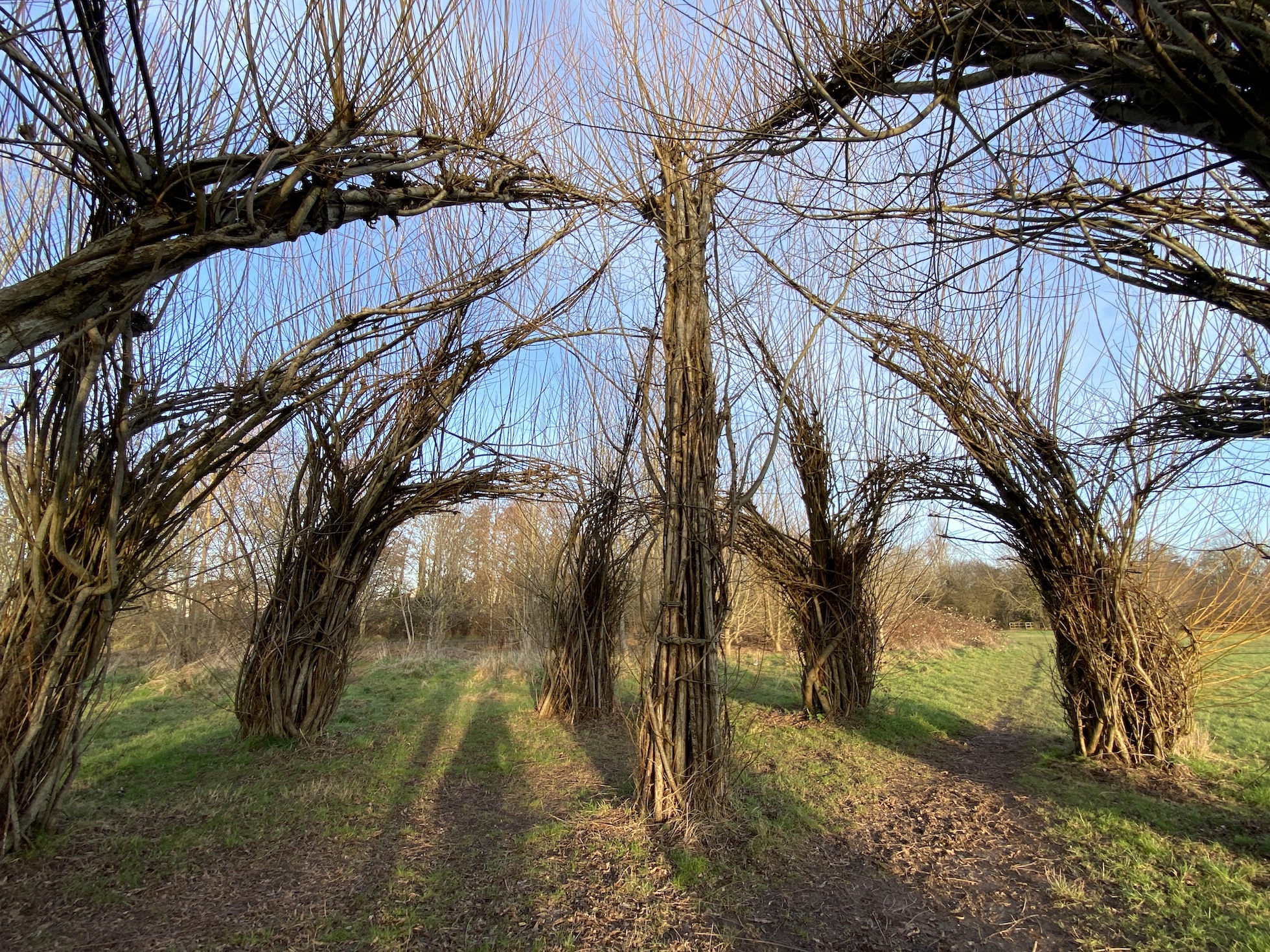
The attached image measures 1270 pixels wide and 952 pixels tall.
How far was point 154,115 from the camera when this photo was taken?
6.75 feet

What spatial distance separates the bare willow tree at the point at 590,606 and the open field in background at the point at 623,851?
2.25ft

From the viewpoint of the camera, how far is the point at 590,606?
636cm

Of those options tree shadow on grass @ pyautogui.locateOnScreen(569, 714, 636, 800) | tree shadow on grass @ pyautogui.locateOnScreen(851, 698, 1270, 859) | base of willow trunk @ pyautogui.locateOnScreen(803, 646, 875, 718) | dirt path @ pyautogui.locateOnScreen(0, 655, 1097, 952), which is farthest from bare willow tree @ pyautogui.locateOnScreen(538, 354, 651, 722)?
tree shadow on grass @ pyautogui.locateOnScreen(851, 698, 1270, 859)

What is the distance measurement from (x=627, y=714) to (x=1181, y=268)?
363 cm

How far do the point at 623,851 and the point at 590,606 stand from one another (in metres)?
3.28

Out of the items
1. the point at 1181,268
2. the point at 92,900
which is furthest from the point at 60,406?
the point at 1181,268

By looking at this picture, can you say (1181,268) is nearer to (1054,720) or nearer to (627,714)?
(627,714)

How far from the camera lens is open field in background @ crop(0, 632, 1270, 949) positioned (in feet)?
8.22

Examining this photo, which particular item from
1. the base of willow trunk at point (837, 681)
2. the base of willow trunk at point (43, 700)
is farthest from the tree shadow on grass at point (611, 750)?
the base of willow trunk at point (43, 700)

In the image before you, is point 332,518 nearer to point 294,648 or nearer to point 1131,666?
point 294,648

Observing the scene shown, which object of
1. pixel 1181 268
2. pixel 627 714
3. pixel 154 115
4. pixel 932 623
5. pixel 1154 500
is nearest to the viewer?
pixel 154 115

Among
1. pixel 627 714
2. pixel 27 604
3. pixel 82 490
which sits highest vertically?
pixel 82 490

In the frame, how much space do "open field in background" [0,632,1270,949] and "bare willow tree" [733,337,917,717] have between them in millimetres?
664

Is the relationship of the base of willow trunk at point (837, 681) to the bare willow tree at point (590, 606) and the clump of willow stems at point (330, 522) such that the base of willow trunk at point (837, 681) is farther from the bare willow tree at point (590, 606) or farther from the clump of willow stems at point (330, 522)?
the clump of willow stems at point (330, 522)
